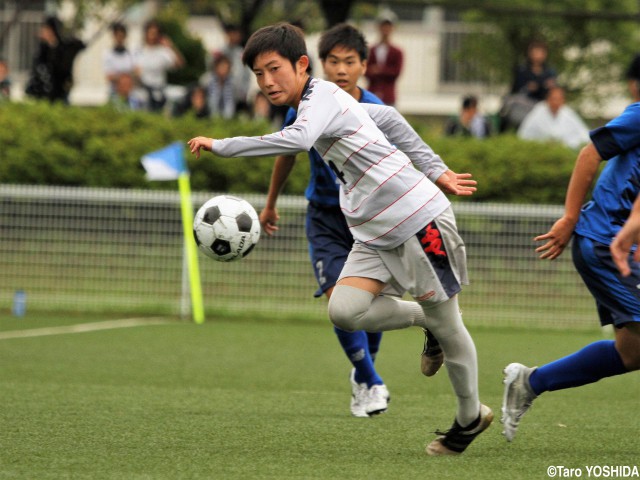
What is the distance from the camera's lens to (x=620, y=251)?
15.1 ft

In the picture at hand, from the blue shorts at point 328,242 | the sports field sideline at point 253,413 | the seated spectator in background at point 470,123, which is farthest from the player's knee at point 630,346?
the seated spectator in background at point 470,123

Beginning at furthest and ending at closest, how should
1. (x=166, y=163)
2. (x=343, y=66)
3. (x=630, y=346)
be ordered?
(x=166, y=163) < (x=343, y=66) < (x=630, y=346)

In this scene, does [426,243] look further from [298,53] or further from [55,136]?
[55,136]

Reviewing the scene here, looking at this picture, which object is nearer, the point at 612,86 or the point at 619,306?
the point at 619,306

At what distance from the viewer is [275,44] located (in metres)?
5.20

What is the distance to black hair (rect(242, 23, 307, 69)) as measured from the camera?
5191mm

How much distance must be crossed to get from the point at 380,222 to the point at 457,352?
683 millimetres

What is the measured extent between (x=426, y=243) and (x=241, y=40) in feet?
40.3

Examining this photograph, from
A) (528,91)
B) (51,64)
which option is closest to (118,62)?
(51,64)

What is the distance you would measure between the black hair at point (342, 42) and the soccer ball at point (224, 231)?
1428mm

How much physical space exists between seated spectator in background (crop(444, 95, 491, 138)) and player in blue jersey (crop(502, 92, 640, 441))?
11058mm

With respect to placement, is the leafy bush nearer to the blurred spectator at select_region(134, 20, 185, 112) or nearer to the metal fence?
the metal fence

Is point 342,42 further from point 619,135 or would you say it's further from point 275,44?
point 619,135

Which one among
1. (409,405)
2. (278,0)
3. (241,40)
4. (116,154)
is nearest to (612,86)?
(278,0)
